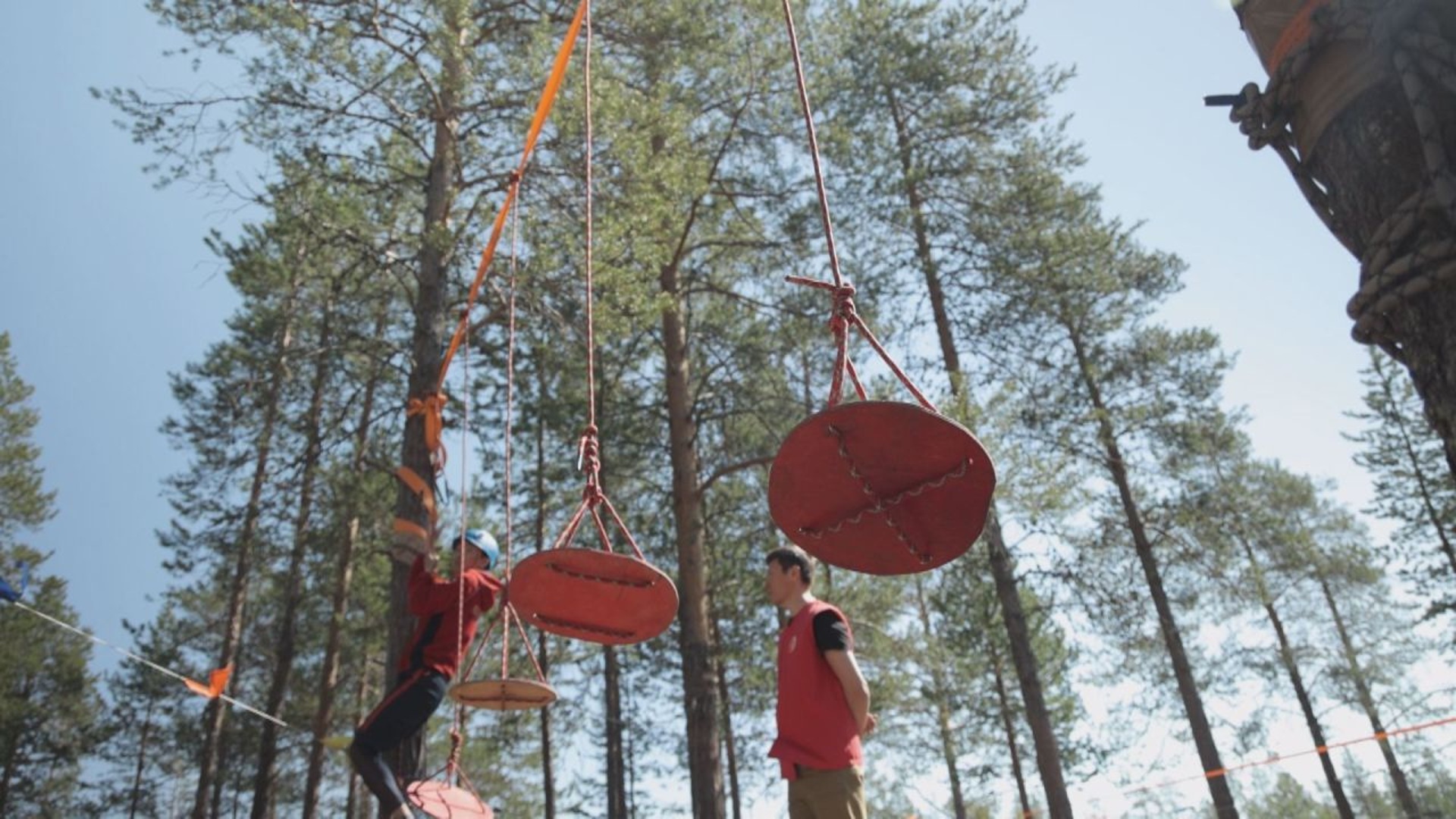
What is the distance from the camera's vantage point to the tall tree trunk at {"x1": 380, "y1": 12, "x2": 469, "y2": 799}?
25.1 feet

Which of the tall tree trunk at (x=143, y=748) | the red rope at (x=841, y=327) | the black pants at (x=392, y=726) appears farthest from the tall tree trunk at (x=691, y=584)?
the tall tree trunk at (x=143, y=748)

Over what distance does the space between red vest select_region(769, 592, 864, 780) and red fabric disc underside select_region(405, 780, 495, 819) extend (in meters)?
2.53

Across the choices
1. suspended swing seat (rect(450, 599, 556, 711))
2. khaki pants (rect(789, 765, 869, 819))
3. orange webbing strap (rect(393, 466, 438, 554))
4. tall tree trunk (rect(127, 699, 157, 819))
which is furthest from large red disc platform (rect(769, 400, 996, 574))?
tall tree trunk (rect(127, 699, 157, 819))

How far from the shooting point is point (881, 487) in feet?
9.27

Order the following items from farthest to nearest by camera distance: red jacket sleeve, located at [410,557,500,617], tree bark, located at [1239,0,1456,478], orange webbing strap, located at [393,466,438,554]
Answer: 1. orange webbing strap, located at [393,466,438,554]
2. red jacket sleeve, located at [410,557,500,617]
3. tree bark, located at [1239,0,1456,478]

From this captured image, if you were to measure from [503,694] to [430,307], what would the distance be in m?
4.66

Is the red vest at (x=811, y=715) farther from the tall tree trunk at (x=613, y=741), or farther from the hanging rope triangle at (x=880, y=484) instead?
the tall tree trunk at (x=613, y=741)

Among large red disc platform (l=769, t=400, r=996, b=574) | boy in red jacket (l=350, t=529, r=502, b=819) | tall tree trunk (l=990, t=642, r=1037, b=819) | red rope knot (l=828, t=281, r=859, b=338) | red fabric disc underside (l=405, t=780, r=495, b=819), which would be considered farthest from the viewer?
tall tree trunk (l=990, t=642, r=1037, b=819)

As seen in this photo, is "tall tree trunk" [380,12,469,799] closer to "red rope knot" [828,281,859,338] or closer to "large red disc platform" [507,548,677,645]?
"large red disc platform" [507,548,677,645]

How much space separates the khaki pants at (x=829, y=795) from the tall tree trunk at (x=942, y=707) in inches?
419

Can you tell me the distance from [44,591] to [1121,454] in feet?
86.7

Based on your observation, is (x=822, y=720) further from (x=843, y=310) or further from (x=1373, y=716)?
(x=1373, y=716)

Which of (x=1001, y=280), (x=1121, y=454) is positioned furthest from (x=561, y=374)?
(x=1121, y=454)

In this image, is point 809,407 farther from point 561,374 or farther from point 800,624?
point 800,624
